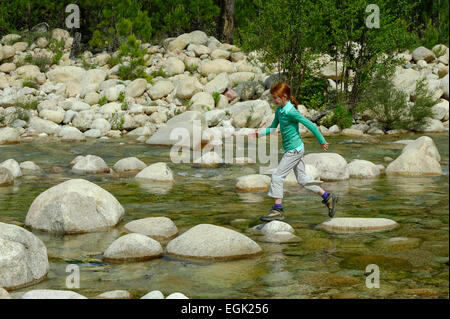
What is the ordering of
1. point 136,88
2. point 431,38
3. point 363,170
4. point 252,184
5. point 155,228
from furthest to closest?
point 431,38
point 136,88
point 363,170
point 252,184
point 155,228

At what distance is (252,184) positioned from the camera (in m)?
9.31

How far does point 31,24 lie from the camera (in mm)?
24672

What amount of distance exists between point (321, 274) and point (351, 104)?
1289 cm

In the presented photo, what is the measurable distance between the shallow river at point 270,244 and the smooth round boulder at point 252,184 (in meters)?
0.20

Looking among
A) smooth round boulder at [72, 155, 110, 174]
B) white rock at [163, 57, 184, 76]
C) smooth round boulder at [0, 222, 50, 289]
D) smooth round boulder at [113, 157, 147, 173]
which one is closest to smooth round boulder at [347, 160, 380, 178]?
smooth round boulder at [113, 157, 147, 173]

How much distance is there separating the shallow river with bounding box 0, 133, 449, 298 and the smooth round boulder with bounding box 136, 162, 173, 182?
17 cm

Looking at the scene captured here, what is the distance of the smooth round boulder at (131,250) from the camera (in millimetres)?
5719

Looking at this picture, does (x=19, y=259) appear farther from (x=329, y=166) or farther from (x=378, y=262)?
(x=329, y=166)

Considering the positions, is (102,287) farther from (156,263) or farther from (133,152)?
(133,152)

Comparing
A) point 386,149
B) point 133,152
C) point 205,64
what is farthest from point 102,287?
point 205,64

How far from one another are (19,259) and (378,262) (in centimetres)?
299

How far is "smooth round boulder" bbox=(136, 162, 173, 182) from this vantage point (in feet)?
33.2

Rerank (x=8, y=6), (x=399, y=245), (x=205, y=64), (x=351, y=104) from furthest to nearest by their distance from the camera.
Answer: (x=8, y=6) < (x=205, y=64) < (x=351, y=104) < (x=399, y=245)

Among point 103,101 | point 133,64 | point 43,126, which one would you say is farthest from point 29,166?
point 133,64
